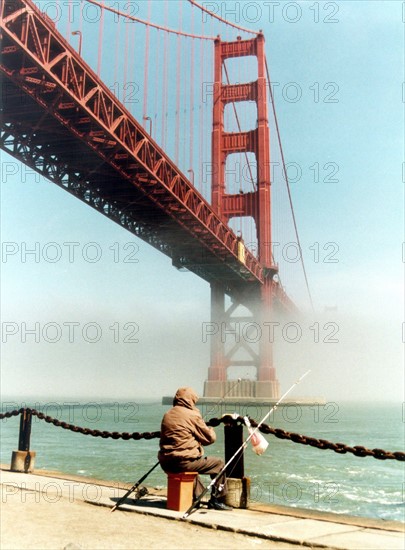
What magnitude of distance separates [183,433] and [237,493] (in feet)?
2.61

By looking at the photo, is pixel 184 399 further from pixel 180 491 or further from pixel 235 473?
pixel 235 473

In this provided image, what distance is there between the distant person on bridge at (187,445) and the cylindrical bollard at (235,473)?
13 centimetres

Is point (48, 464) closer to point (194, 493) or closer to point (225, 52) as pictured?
point (194, 493)

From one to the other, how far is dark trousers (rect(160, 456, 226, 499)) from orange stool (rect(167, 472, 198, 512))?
0.20 feet

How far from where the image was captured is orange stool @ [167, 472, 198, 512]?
4768 millimetres

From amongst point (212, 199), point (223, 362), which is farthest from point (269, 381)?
point (212, 199)

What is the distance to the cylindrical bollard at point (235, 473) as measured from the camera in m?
5.05

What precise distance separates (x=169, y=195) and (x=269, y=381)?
21.7m

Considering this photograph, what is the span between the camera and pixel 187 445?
4.82 metres

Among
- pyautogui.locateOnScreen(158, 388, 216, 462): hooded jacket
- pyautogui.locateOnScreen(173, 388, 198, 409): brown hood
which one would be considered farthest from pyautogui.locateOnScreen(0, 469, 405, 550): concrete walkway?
pyautogui.locateOnScreen(173, 388, 198, 409): brown hood

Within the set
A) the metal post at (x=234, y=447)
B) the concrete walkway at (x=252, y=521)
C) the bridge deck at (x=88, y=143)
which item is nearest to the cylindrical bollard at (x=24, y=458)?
the concrete walkway at (x=252, y=521)

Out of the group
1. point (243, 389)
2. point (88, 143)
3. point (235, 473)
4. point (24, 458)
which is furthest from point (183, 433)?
point (243, 389)

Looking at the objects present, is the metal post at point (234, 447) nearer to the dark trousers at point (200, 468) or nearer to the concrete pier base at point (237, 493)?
the concrete pier base at point (237, 493)

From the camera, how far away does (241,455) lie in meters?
5.27
